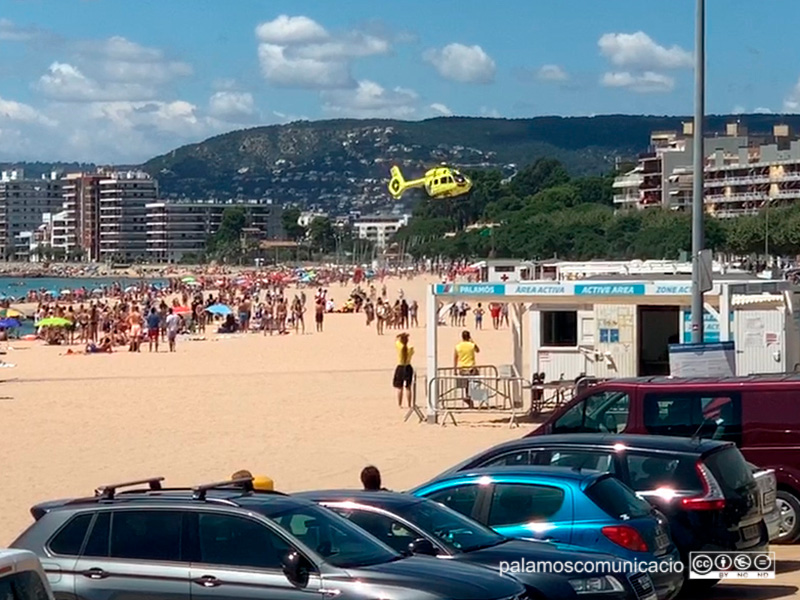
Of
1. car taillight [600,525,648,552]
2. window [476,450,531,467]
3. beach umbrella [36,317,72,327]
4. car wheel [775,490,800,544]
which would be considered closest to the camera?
car taillight [600,525,648,552]

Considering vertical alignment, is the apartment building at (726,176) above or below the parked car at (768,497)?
above

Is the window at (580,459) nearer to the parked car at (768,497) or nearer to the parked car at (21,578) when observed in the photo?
the parked car at (768,497)

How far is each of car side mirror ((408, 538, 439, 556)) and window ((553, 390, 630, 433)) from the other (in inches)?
197

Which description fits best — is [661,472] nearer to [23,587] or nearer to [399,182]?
[23,587]

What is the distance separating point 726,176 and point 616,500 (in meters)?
130

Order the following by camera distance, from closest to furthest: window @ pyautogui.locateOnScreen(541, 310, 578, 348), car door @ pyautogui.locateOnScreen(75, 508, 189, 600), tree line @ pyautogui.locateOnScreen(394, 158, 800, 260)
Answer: car door @ pyautogui.locateOnScreen(75, 508, 189, 600) < window @ pyautogui.locateOnScreen(541, 310, 578, 348) < tree line @ pyautogui.locateOnScreen(394, 158, 800, 260)

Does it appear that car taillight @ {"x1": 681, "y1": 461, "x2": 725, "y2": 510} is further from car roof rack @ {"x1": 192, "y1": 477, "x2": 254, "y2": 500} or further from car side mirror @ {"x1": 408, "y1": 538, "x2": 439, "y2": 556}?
car roof rack @ {"x1": 192, "y1": 477, "x2": 254, "y2": 500}

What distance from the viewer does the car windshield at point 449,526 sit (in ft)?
28.3

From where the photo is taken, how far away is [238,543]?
25.9 feet

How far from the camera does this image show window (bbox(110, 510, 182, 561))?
807cm

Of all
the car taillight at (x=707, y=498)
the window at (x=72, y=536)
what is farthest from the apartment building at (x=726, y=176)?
the window at (x=72, y=536)

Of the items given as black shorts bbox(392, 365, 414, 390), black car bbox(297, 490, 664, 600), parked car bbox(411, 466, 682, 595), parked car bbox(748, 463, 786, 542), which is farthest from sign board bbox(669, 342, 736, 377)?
black shorts bbox(392, 365, 414, 390)

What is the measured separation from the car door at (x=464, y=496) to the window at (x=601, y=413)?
3.56m

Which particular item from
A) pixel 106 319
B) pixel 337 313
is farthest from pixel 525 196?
pixel 106 319
